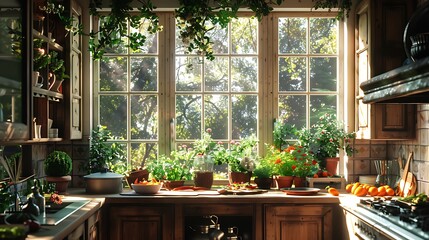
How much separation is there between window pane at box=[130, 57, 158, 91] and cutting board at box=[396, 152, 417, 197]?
2.35 m

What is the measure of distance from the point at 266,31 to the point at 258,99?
646 mm

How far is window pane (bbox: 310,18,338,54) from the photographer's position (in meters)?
5.66

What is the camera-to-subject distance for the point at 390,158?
539cm

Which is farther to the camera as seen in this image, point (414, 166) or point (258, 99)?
point (258, 99)

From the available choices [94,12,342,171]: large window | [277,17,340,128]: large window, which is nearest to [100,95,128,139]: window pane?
[94,12,342,171]: large window

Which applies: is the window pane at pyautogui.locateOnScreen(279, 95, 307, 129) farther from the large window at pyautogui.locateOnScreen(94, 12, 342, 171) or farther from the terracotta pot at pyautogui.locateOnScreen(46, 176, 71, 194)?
the terracotta pot at pyautogui.locateOnScreen(46, 176, 71, 194)

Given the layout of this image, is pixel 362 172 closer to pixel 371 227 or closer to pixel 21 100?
pixel 371 227

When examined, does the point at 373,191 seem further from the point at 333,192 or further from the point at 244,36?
the point at 244,36

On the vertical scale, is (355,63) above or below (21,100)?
above

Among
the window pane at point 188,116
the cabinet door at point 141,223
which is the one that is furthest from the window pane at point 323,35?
the cabinet door at point 141,223

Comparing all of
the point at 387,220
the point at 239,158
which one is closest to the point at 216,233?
the point at 239,158

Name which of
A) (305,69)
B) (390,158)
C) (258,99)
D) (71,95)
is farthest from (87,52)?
(390,158)

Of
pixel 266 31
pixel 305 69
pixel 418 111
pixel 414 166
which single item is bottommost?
pixel 414 166

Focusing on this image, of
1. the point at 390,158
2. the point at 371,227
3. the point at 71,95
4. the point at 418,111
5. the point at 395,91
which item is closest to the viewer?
the point at 395,91
